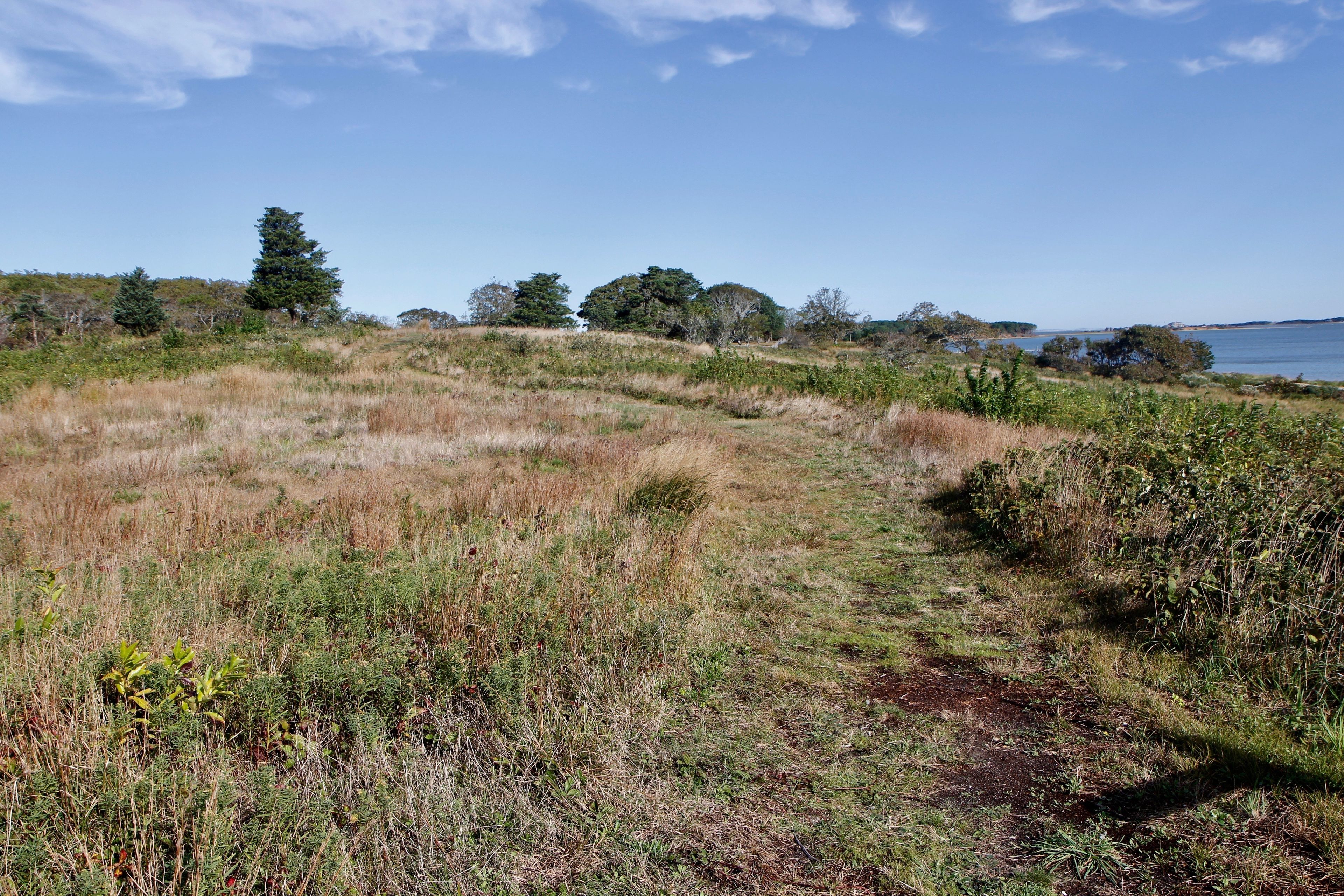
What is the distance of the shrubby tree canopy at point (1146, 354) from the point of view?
5112 cm

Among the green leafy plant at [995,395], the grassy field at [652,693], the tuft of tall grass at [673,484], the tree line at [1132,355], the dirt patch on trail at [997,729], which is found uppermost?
the tree line at [1132,355]

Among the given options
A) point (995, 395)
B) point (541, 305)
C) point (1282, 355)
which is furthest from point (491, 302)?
point (1282, 355)

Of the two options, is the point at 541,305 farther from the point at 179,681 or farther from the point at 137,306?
the point at 179,681

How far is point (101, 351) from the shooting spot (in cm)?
2473

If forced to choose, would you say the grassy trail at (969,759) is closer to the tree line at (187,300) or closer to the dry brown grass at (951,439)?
the dry brown grass at (951,439)

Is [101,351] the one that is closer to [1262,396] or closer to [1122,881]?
[1122,881]

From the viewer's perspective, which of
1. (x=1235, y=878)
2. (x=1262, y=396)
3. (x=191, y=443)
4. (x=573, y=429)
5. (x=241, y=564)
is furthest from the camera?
(x=1262, y=396)

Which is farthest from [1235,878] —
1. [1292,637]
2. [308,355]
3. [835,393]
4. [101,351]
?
[101,351]

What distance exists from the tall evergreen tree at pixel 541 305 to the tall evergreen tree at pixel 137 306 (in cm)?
2936

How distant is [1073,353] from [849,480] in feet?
199

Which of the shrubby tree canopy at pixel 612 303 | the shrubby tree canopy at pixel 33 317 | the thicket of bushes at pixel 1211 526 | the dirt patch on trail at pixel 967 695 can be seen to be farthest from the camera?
the shrubby tree canopy at pixel 612 303

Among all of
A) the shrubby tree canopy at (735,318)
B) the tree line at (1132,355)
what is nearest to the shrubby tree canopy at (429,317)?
the shrubby tree canopy at (735,318)

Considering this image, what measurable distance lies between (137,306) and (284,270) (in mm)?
9141

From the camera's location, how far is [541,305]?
6725 centimetres
